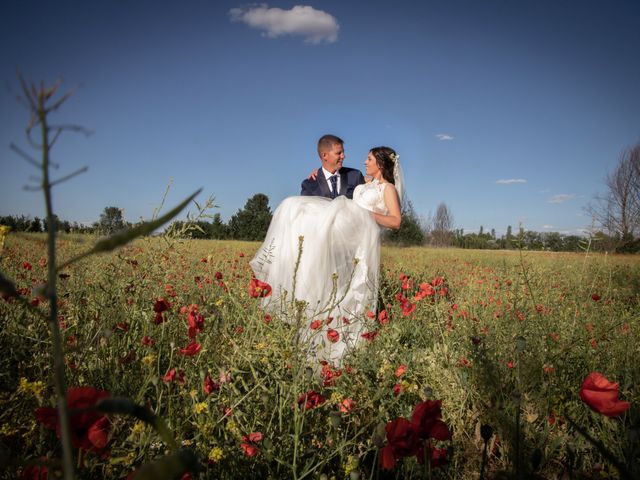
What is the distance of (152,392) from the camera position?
6.52 feet

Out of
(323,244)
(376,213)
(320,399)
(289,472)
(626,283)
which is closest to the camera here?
(289,472)

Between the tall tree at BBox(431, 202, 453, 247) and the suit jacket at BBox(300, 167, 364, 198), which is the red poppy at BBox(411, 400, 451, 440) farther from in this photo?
the tall tree at BBox(431, 202, 453, 247)

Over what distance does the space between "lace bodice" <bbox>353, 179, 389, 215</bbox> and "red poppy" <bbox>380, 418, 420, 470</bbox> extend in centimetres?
319

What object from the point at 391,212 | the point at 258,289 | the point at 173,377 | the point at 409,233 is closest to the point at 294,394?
the point at 173,377

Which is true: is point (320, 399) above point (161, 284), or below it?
below

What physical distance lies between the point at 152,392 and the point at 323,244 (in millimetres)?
1796

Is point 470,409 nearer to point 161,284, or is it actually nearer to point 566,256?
point 161,284

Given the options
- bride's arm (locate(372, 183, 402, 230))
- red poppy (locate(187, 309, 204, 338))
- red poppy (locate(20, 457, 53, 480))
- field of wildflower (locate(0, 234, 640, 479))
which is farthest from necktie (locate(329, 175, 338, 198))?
red poppy (locate(20, 457, 53, 480))

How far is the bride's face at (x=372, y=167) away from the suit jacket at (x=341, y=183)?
0.51 m

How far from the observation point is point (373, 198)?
13.7ft

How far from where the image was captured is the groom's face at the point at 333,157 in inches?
181

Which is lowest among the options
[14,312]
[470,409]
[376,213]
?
[470,409]

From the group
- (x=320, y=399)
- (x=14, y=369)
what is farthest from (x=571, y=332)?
(x=14, y=369)

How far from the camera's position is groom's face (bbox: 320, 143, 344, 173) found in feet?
15.1
